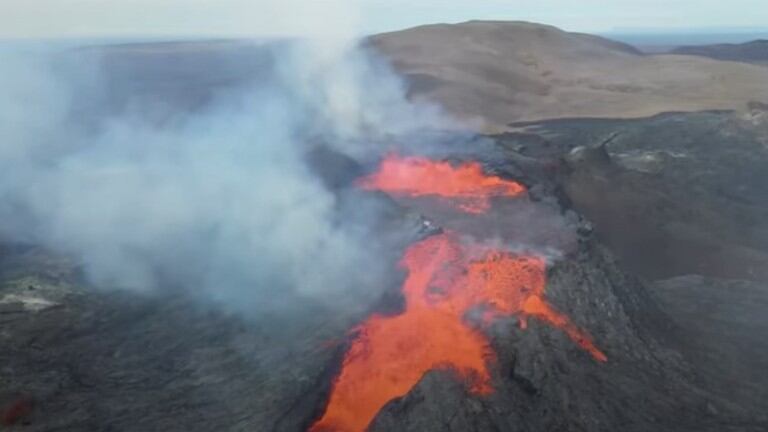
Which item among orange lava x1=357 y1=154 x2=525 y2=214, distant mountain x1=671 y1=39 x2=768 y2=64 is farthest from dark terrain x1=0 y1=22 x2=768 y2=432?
distant mountain x1=671 y1=39 x2=768 y2=64

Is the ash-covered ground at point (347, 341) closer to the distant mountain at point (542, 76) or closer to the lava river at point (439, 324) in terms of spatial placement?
the lava river at point (439, 324)

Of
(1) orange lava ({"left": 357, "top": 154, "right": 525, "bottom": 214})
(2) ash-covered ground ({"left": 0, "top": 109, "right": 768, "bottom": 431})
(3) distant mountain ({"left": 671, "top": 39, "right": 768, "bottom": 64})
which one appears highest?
(1) orange lava ({"left": 357, "top": 154, "right": 525, "bottom": 214})

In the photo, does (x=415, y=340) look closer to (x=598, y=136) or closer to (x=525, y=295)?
(x=525, y=295)

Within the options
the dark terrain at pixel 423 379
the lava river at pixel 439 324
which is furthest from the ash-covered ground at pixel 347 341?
the lava river at pixel 439 324

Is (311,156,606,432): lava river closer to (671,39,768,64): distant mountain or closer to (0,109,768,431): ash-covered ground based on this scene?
(0,109,768,431): ash-covered ground

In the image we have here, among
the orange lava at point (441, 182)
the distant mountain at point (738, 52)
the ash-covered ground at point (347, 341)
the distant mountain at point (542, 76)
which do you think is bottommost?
the distant mountain at point (738, 52)

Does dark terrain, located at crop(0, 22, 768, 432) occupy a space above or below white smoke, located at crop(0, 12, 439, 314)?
below

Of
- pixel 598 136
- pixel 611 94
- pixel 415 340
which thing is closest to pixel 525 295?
pixel 415 340
